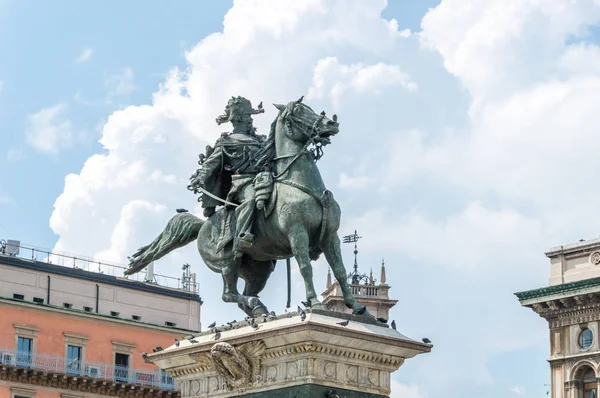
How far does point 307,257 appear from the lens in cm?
1850

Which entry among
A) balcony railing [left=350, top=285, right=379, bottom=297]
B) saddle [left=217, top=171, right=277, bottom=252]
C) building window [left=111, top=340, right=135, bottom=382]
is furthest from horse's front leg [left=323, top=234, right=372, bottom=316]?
balcony railing [left=350, top=285, right=379, bottom=297]

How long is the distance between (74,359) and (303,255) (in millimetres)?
55728

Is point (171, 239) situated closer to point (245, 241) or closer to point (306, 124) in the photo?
point (245, 241)

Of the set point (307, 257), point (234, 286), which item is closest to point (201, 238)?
point (234, 286)

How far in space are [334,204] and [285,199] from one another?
0.62 metres

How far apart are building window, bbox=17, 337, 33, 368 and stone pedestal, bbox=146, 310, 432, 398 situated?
52974mm

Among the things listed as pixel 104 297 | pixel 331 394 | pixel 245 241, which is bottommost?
pixel 331 394

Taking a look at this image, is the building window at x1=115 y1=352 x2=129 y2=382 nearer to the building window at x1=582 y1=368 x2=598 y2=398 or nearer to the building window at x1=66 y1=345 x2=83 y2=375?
the building window at x1=66 y1=345 x2=83 y2=375

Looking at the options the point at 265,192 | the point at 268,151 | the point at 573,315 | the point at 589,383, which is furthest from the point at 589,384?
the point at 265,192

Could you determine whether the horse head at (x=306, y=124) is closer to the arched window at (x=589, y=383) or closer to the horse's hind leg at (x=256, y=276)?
the horse's hind leg at (x=256, y=276)

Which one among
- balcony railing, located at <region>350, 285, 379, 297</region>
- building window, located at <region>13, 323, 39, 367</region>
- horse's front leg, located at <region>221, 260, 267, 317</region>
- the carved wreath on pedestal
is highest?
balcony railing, located at <region>350, 285, 379, 297</region>

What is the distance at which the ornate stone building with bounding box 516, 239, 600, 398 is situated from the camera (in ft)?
233

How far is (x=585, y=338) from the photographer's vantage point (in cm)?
7175

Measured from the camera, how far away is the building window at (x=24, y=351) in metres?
70.6
